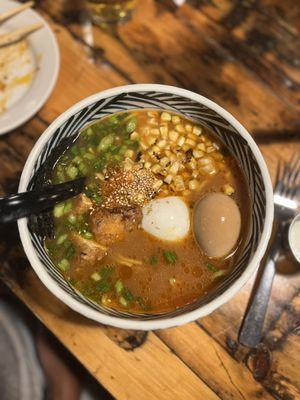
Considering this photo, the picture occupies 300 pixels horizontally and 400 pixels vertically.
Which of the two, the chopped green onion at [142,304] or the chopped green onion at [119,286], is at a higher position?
the chopped green onion at [119,286]

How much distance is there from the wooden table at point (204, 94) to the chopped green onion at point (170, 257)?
25 centimetres

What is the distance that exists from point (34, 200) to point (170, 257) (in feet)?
1.18

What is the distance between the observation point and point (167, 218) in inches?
45.4

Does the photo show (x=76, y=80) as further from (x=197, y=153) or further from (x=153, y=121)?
(x=197, y=153)

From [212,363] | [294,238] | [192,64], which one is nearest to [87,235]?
[212,363]

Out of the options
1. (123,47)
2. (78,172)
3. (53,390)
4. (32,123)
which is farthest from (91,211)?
(53,390)

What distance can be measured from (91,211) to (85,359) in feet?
1.36

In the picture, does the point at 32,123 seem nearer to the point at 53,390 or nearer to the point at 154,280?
the point at 154,280

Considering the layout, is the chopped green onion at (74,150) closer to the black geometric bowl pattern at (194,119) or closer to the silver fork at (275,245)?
the black geometric bowl pattern at (194,119)

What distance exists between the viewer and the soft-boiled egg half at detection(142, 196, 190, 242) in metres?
1.16

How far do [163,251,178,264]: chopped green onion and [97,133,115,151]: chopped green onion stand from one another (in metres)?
0.32

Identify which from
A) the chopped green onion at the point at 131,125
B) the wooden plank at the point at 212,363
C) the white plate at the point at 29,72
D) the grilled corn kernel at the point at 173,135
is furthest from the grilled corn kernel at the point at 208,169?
the white plate at the point at 29,72

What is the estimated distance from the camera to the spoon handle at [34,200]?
97 cm

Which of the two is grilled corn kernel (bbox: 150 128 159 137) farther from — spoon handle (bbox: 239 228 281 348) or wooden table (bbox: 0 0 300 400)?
spoon handle (bbox: 239 228 281 348)
